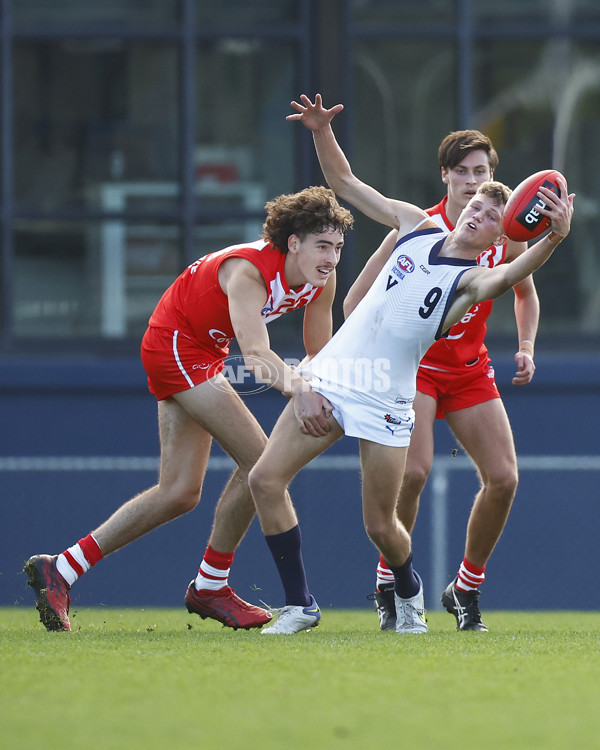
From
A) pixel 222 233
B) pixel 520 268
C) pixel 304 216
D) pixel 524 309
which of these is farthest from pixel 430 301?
pixel 222 233

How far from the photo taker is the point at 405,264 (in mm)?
5363

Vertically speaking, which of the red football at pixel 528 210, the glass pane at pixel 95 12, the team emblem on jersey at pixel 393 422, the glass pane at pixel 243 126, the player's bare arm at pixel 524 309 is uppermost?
the glass pane at pixel 95 12

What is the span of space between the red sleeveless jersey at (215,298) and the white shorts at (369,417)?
1.79 feet

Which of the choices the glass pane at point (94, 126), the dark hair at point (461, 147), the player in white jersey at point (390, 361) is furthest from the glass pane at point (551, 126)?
the player in white jersey at point (390, 361)

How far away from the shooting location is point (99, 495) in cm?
926

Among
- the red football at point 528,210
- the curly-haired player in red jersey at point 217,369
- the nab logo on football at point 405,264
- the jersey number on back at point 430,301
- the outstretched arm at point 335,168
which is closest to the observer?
the red football at point 528,210

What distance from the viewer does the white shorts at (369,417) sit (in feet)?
17.4

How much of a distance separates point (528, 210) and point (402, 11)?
217 inches

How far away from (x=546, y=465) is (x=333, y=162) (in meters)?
4.06

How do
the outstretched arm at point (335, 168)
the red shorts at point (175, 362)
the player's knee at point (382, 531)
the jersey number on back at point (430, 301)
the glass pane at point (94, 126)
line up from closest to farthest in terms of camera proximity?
1. the jersey number on back at point (430, 301)
2. the player's knee at point (382, 531)
3. the outstretched arm at point (335, 168)
4. the red shorts at point (175, 362)
5. the glass pane at point (94, 126)

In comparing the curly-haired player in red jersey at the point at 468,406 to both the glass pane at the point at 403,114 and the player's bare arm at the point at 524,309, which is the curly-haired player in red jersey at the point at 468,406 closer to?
the player's bare arm at the point at 524,309

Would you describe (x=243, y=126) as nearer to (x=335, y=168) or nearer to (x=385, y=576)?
(x=335, y=168)

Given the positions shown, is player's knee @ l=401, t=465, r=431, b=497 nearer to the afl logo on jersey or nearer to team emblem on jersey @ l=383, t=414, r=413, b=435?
team emblem on jersey @ l=383, t=414, r=413, b=435

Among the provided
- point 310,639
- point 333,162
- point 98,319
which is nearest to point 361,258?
point 98,319
